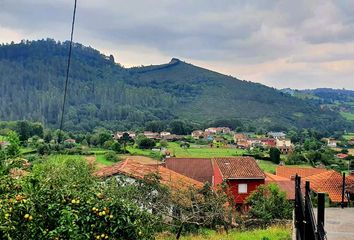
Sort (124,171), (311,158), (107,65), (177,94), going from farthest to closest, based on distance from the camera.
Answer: (107,65) → (177,94) → (311,158) → (124,171)

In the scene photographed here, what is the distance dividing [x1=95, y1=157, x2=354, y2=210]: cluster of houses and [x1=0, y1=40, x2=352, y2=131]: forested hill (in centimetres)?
7421

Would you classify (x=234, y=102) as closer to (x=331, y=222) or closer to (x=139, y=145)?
(x=139, y=145)

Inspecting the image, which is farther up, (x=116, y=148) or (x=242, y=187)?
(x=116, y=148)

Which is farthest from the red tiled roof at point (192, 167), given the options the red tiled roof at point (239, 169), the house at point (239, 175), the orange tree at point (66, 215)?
the orange tree at point (66, 215)

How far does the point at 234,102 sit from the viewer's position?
152 meters

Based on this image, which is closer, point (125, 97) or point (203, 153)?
point (203, 153)

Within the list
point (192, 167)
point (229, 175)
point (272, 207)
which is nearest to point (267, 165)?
point (192, 167)

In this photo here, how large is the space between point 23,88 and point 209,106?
62106mm

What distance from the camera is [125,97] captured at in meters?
151

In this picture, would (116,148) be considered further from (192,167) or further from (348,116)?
(348,116)

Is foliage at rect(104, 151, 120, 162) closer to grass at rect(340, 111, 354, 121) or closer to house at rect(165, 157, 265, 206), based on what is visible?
house at rect(165, 157, 265, 206)

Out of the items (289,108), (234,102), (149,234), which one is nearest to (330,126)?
(289,108)

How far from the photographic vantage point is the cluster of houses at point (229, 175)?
60.1 ft

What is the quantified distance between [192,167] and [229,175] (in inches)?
479
